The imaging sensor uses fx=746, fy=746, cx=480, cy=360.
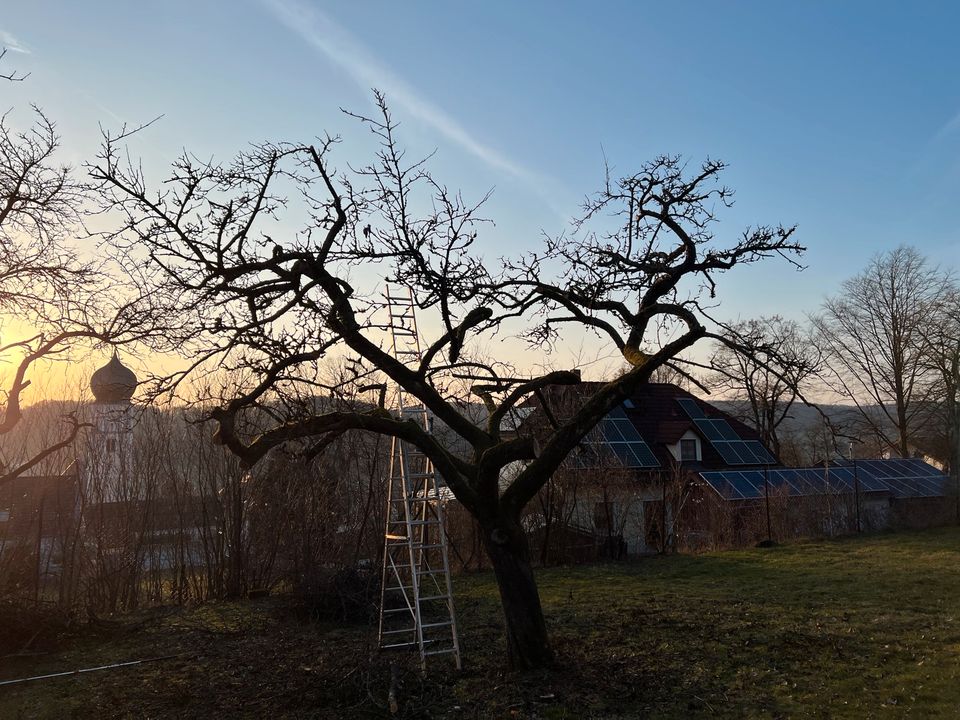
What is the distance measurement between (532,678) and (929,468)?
27163mm

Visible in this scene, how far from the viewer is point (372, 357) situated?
769 cm

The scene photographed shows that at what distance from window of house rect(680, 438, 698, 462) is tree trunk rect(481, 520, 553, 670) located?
2150 cm

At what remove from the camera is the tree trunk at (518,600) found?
7.59 m

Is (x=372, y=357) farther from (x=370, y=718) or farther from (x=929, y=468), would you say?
(x=929, y=468)

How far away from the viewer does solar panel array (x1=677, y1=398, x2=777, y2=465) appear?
29141 mm

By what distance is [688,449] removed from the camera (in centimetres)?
2833

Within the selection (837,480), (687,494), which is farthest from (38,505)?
(837,480)

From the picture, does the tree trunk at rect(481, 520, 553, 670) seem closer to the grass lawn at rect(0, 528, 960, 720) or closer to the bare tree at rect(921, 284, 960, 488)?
the grass lawn at rect(0, 528, 960, 720)

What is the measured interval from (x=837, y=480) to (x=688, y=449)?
6.09m

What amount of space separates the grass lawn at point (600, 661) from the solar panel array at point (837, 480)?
340 inches

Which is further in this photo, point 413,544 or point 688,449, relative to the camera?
point 688,449

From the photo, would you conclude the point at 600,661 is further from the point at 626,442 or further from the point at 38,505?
the point at 626,442

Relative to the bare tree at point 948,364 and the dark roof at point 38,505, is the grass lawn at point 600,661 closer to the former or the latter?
the dark roof at point 38,505

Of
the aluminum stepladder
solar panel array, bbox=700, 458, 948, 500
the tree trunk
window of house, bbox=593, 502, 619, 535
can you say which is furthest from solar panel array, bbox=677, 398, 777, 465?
the tree trunk
